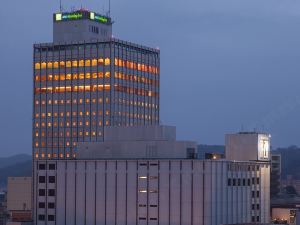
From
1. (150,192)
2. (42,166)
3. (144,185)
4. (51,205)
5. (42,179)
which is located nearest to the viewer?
(150,192)

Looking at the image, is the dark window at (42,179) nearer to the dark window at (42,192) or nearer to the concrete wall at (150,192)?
the concrete wall at (150,192)

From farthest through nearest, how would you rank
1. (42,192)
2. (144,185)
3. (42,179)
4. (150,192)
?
(42,192) < (42,179) < (144,185) < (150,192)

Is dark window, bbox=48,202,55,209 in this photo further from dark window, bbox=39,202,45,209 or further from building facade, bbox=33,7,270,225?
dark window, bbox=39,202,45,209

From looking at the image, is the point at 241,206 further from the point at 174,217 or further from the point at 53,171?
the point at 53,171

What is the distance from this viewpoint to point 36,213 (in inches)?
7731

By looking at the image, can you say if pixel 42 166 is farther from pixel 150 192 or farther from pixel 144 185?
pixel 150 192

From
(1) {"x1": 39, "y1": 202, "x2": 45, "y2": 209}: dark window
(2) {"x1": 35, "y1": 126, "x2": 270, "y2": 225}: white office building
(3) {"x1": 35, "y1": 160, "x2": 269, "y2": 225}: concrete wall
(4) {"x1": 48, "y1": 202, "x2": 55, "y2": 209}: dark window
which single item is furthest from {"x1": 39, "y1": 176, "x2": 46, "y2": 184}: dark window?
(4) {"x1": 48, "y1": 202, "x2": 55, "y2": 209}: dark window

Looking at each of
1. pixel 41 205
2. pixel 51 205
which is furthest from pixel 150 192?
pixel 41 205

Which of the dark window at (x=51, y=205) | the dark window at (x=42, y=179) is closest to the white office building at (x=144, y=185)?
the dark window at (x=42, y=179)

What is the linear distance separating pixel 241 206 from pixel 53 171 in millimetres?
44735

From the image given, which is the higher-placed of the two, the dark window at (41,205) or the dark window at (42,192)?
the dark window at (42,192)

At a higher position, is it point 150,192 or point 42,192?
point 150,192

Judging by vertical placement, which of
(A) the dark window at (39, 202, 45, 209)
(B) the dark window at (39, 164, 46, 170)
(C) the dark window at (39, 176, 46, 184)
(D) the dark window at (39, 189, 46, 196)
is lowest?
(A) the dark window at (39, 202, 45, 209)

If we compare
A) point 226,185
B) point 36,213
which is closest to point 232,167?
point 226,185
